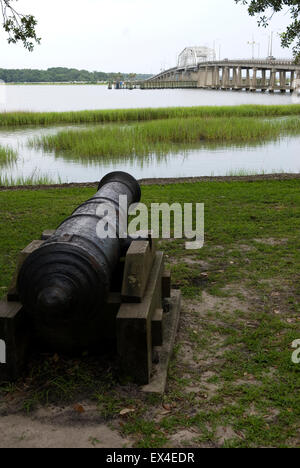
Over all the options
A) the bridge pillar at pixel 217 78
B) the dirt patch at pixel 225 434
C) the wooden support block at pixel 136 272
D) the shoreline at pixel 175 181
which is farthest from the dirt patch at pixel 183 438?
the bridge pillar at pixel 217 78

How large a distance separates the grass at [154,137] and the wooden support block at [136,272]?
15468 millimetres

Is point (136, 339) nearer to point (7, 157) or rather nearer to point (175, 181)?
point (175, 181)

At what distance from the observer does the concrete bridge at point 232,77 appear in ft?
250

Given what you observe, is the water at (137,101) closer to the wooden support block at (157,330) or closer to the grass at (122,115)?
the grass at (122,115)

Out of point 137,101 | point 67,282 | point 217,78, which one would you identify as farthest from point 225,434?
point 217,78

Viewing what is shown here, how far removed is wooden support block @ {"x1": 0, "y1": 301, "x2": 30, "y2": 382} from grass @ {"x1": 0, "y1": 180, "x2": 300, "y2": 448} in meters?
0.09

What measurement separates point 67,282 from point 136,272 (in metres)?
0.60

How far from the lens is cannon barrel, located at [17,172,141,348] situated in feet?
10.8

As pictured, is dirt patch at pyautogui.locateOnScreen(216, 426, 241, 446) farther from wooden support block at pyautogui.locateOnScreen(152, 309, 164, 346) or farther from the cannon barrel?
the cannon barrel

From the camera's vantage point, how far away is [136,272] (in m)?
3.71

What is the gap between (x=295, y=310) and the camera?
191 inches

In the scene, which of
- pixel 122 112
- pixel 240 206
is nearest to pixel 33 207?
pixel 240 206

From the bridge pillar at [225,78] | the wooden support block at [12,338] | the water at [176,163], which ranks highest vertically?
the bridge pillar at [225,78]
